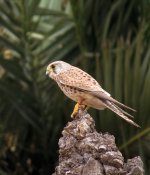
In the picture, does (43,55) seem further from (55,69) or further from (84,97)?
(84,97)

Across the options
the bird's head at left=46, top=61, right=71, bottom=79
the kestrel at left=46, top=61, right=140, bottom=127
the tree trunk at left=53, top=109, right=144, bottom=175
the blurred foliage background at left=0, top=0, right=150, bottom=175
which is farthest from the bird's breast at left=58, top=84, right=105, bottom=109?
the blurred foliage background at left=0, top=0, right=150, bottom=175

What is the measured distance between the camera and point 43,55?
10.3 metres

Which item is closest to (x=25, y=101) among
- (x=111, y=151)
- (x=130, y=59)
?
(x=130, y=59)

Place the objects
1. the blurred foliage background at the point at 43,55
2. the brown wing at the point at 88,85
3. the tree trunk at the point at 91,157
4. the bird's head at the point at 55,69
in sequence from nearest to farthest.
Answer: the tree trunk at the point at 91,157 < the brown wing at the point at 88,85 < the bird's head at the point at 55,69 < the blurred foliage background at the point at 43,55

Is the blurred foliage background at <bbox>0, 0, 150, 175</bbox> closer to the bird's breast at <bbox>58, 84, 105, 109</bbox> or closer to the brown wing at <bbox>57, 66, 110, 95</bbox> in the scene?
the brown wing at <bbox>57, 66, 110, 95</bbox>

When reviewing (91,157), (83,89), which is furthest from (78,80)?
(91,157)

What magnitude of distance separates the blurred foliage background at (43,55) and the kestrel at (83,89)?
2.31 m

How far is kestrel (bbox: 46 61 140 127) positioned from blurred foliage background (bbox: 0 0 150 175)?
2.31 meters

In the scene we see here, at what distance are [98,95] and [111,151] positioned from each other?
1648 mm

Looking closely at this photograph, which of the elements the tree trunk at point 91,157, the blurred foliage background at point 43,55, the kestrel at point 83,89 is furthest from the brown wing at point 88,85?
the blurred foliage background at point 43,55

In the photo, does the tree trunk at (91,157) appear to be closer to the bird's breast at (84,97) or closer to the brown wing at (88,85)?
the brown wing at (88,85)

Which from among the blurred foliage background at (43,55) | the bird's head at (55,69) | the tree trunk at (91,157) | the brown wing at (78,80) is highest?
the blurred foliage background at (43,55)

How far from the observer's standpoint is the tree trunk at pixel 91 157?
4.45 m

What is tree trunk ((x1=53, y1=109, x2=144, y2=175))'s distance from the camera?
14.6 feet
